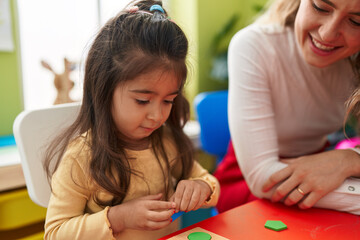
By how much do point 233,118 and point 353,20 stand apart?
37 cm

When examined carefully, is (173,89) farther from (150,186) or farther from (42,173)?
(42,173)

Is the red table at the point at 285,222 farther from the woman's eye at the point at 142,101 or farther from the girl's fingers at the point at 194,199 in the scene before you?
the woman's eye at the point at 142,101

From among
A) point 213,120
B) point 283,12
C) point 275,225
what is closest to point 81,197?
point 275,225

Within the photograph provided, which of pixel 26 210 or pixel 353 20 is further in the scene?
pixel 26 210

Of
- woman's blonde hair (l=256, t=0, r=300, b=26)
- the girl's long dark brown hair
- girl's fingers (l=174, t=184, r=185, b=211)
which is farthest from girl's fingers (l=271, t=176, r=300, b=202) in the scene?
woman's blonde hair (l=256, t=0, r=300, b=26)

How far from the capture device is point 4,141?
175 cm

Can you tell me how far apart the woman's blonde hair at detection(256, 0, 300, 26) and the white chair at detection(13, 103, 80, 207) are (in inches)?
27.1

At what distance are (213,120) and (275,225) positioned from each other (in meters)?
0.87

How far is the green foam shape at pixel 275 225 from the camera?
689 millimetres

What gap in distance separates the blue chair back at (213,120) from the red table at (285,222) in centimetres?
73

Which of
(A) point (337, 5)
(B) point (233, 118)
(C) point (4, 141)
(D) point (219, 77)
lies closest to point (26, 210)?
(C) point (4, 141)

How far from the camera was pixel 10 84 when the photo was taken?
1.88m

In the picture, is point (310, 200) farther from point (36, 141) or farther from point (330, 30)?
point (36, 141)

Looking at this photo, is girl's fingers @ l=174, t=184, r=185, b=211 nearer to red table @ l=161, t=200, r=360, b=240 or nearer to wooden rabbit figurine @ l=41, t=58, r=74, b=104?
red table @ l=161, t=200, r=360, b=240
